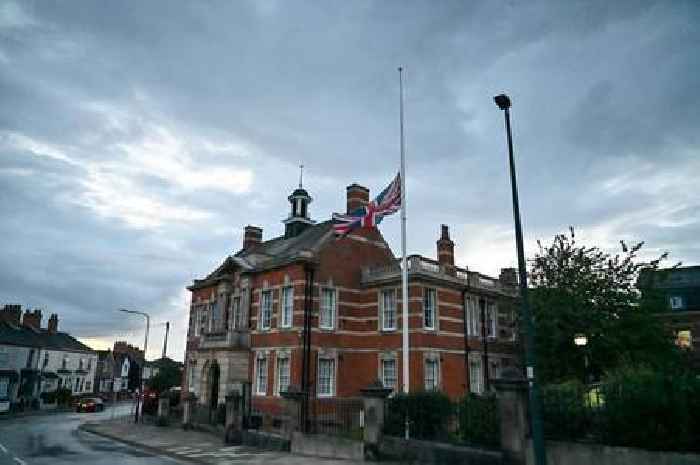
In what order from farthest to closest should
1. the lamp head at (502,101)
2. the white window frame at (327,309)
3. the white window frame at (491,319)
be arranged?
1. the white window frame at (491,319)
2. the white window frame at (327,309)
3. the lamp head at (502,101)

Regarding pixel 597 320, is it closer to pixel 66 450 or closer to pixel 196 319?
pixel 66 450

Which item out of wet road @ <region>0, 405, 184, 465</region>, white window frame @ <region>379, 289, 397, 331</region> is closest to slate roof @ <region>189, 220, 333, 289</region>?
white window frame @ <region>379, 289, 397, 331</region>

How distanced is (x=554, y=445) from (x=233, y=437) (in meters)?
15.8

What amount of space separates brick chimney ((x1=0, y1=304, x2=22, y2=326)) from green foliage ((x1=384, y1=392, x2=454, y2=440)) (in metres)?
Result: 65.3

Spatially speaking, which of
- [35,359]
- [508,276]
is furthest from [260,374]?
[35,359]

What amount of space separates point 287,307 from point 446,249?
35.5ft

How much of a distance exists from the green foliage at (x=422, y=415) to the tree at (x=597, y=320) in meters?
8.97

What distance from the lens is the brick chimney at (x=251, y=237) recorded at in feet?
141

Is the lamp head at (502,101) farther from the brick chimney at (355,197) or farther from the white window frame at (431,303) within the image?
the brick chimney at (355,197)

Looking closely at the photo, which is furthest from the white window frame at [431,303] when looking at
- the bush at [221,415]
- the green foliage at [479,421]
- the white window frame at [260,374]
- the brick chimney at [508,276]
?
the green foliage at [479,421]

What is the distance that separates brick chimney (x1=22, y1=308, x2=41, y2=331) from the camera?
6875 cm

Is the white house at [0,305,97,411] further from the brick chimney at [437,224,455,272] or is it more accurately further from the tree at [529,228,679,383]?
the tree at [529,228,679,383]

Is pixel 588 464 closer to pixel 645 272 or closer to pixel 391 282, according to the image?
pixel 645 272

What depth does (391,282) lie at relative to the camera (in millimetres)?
30469
